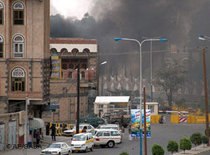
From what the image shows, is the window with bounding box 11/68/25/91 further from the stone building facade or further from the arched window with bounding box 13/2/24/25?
the stone building facade

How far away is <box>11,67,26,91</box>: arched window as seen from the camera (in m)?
48.6

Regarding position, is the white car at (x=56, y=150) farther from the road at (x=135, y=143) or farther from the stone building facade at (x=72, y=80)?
the stone building facade at (x=72, y=80)

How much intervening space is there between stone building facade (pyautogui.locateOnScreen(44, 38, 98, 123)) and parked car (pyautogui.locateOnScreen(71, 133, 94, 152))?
25.8 metres

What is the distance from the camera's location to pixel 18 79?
160 feet

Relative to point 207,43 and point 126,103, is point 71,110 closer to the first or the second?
point 126,103

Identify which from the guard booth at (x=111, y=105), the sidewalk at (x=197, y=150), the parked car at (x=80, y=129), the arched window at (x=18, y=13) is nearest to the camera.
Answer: the sidewalk at (x=197, y=150)

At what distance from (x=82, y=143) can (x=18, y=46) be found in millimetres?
15395

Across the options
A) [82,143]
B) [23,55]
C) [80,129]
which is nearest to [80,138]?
[82,143]

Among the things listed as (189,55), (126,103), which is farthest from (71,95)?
(189,55)

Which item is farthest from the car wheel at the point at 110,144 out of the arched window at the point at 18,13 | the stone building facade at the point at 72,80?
the stone building facade at the point at 72,80

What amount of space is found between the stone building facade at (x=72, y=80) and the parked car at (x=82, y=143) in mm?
25791

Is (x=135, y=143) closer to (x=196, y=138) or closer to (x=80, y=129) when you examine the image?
(x=196, y=138)

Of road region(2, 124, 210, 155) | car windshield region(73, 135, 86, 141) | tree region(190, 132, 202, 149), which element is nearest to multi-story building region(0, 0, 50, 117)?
road region(2, 124, 210, 155)

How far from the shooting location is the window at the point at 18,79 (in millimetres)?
48594
